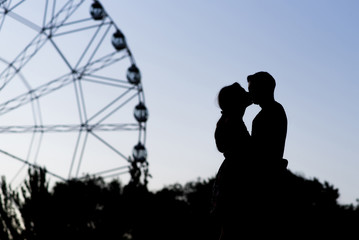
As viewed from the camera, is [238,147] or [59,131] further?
[59,131]

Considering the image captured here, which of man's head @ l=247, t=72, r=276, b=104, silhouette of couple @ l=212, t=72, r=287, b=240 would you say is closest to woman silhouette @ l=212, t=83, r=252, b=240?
silhouette of couple @ l=212, t=72, r=287, b=240

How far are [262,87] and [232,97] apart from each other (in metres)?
0.25

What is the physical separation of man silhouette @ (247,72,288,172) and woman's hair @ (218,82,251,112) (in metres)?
0.08

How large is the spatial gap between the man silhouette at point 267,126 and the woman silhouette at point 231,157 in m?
0.09

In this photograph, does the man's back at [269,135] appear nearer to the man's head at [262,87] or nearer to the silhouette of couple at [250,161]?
the silhouette of couple at [250,161]

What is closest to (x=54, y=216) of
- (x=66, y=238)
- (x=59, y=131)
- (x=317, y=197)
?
(x=66, y=238)

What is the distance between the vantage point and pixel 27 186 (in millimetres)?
9508

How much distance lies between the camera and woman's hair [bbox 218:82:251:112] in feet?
14.8

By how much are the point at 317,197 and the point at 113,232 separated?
2333cm

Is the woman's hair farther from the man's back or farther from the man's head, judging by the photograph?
the man's back

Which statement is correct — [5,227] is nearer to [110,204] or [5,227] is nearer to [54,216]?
[54,216]

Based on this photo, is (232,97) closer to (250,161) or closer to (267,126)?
(267,126)

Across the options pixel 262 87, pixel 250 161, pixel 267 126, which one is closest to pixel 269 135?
pixel 267 126

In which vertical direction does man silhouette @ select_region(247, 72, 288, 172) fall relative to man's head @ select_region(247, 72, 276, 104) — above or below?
below
